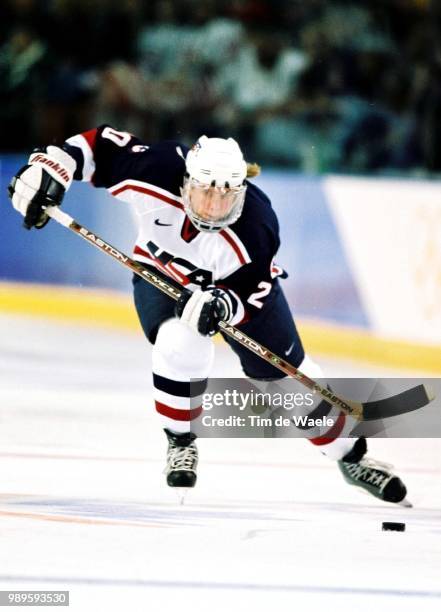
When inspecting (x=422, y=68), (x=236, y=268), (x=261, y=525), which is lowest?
(x=261, y=525)

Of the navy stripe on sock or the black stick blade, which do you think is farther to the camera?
the black stick blade

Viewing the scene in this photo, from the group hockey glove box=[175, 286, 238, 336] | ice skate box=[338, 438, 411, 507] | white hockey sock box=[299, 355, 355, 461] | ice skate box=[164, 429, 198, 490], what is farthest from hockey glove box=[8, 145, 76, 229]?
ice skate box=[338, 438, 411, 507]

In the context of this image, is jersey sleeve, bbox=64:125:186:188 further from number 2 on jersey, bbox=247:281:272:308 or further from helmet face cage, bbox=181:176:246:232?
number 2 on jersey, bbox=247:281:272:308

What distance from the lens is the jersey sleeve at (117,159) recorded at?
12.9 ft

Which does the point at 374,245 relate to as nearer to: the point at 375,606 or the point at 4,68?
the point at 4,68

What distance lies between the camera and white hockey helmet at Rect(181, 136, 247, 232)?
3.71 metres

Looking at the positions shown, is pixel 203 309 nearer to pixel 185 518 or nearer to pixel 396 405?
pixel 185 518

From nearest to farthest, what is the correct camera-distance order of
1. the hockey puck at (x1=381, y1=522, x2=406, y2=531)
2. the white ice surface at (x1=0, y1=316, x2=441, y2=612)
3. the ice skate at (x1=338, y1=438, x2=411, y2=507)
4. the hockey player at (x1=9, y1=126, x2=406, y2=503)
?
the white ice surface at (x1=0, y1=316, x2=441, y2=612) → the hockey puck at (x1=381, y1=522, x2=406, y2=531) → the hockey player at (x1=9, y1=126, x2=406, y2=503) → the ice skate at (x1=338, y1=438, x2=411, y2=507)

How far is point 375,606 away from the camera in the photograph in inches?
107

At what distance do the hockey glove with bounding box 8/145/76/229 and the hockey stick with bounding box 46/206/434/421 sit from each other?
0.11ft

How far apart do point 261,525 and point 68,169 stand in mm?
1128

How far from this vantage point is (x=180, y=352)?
12.9 feet

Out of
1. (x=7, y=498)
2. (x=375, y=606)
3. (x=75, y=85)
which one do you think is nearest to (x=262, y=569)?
(x=375, y=606)

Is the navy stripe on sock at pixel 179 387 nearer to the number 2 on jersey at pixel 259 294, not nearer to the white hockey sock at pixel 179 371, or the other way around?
the white hockey sock at pixel 179 371
